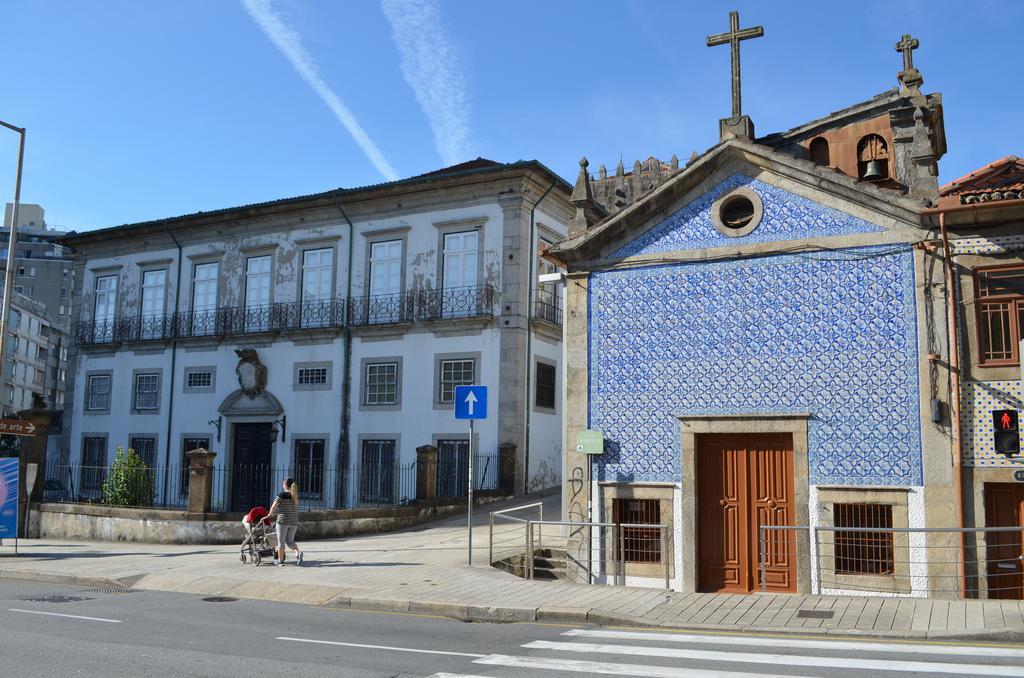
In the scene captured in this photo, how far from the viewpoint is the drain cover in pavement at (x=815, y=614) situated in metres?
9.77

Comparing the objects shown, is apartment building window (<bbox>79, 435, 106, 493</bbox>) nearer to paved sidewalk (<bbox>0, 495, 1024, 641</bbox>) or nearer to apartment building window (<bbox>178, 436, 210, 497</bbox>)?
apartment building window (<bbox>178, 436, 210, 497</bbox>)

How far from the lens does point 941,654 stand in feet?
26.2

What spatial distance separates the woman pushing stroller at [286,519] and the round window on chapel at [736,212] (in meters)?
8.18

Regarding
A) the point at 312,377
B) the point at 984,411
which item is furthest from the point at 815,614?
the point at 312,377

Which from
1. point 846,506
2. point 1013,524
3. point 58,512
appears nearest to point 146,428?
point 58,512

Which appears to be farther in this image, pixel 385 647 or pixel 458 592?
pixel 458 592

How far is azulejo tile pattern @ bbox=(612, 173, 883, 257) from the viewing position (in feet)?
41.4

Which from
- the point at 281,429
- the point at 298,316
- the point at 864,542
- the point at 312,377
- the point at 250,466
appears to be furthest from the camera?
the point at 250,466

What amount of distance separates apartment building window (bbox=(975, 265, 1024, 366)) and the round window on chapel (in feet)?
10.5

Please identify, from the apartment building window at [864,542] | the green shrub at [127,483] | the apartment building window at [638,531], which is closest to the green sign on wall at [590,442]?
the apartment building window at [638,531]

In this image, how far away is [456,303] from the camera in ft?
80.9

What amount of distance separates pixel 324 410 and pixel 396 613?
51.5 ft

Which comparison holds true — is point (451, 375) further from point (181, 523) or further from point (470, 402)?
point (470, 402)

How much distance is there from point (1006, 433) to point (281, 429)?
20.4 metres
